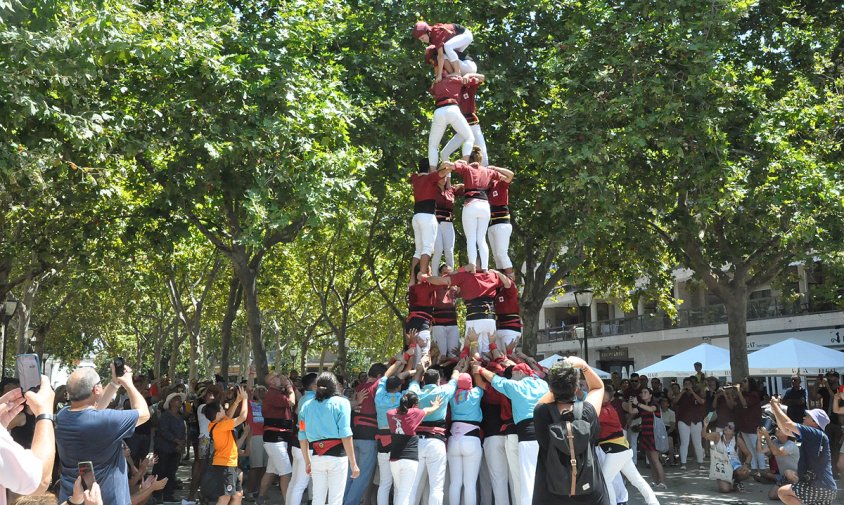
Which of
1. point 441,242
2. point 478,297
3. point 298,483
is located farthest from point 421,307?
point 298,483

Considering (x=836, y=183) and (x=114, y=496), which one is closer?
(x=114, y=496)

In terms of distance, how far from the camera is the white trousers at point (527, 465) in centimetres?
863

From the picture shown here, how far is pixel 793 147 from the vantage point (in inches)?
567

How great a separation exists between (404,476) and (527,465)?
1.32 m

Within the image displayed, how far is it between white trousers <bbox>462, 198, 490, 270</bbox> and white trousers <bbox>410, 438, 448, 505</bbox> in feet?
10.2

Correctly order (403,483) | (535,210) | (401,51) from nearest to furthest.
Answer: (403,483) < (401,51) < (535,210)

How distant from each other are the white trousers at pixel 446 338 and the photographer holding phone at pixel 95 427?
660 centimetres

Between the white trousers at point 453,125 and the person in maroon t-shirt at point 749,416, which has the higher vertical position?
the white trousers at point 453,125

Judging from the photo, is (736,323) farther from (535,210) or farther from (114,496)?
(114,496)

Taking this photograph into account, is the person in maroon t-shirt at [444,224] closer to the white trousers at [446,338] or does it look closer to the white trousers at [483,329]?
the white trousers at [446,338]

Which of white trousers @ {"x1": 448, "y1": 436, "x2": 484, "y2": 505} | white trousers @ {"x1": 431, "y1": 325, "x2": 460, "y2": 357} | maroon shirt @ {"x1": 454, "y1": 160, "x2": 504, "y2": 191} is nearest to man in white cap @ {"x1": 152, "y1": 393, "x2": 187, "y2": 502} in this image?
white trousers @ {"x1": 431, "y1": 325, "x2": 460, "y2": 357}

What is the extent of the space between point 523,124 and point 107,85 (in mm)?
8783

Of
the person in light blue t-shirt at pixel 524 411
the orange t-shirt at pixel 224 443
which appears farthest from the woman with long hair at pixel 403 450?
the orange t-shirt at pixel 224 443

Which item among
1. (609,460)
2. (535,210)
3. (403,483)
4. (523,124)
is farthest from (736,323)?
(403,483)
